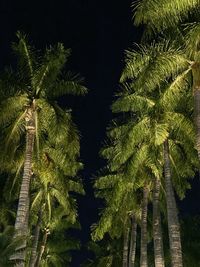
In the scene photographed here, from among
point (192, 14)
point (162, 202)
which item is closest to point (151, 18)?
point (192, 14)

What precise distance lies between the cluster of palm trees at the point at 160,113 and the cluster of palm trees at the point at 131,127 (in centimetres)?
4

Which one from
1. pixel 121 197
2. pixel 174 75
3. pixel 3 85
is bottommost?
pixel 121 197

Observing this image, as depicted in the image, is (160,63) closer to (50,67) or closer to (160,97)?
(160,97)

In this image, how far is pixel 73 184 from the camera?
122 feet

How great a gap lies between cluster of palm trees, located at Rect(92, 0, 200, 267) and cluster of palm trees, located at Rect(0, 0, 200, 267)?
41 mm

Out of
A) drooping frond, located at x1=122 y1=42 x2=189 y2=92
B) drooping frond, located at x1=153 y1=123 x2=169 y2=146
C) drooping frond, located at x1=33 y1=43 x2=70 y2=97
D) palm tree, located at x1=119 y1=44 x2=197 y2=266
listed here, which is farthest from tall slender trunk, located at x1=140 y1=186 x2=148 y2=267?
drooping frond, located at x1=122 y1=42 x2=189 y2=92

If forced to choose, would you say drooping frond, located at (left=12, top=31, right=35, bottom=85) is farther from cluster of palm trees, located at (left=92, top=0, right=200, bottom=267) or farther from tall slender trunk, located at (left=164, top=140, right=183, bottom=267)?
tall slender trunk, located at (left=164, top=140, right=183, bottom=267)

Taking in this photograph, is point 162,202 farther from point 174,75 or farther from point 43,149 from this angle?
point 174,75

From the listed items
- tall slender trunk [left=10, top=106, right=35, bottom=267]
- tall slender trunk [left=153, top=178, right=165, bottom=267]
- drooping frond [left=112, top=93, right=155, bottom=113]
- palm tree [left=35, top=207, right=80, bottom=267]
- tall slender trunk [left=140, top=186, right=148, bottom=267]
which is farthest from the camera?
palm tree [left=35, top=207, right=80, bottom=267]

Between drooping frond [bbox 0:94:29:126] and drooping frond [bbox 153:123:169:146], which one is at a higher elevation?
drooping frond [bbox 0:94:29:126]

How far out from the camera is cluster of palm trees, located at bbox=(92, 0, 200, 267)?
17938 millimetres

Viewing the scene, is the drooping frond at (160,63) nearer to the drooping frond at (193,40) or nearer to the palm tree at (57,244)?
the drooping frond at (193,40)

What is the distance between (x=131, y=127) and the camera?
77.4ft

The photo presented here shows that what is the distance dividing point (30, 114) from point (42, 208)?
13818mm
